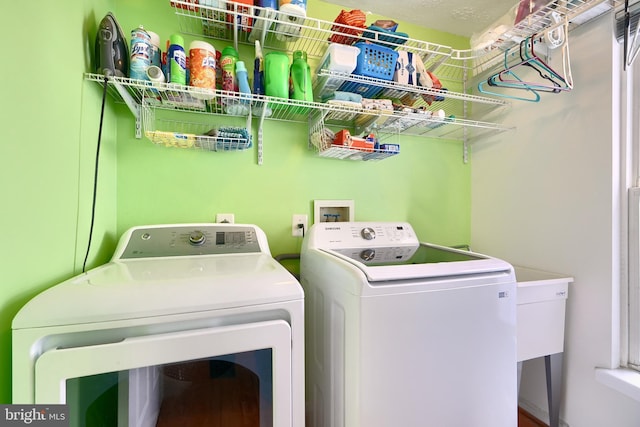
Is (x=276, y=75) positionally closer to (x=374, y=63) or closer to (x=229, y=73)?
(x=229, y=73)

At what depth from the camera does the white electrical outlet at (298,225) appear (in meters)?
1.59

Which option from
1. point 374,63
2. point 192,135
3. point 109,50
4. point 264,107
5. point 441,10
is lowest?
point 192,135

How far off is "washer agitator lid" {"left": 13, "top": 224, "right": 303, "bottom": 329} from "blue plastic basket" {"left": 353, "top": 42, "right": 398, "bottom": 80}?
3.43ft

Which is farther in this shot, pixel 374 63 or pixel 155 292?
pixel 374 63

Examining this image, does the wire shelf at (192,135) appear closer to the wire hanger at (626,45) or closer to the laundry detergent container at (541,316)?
the laundry detergent container at (541,316)

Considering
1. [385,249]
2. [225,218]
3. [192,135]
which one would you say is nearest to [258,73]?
[192,135]

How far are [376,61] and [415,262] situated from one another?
1.01 m

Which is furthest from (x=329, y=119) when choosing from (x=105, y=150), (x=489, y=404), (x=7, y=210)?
(x=489, y=404)

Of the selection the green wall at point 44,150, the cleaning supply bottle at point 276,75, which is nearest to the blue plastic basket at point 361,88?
the cleaning supply bottle at point 276,75

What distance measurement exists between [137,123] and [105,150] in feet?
0.73

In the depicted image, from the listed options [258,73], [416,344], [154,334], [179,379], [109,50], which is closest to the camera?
[154,334]

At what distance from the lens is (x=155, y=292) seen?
70 cm


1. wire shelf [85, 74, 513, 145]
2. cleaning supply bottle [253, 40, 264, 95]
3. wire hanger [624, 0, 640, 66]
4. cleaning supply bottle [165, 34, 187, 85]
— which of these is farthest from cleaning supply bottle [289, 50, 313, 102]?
wire hanger [624, 0, 640, 66]

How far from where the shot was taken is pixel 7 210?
646mm
